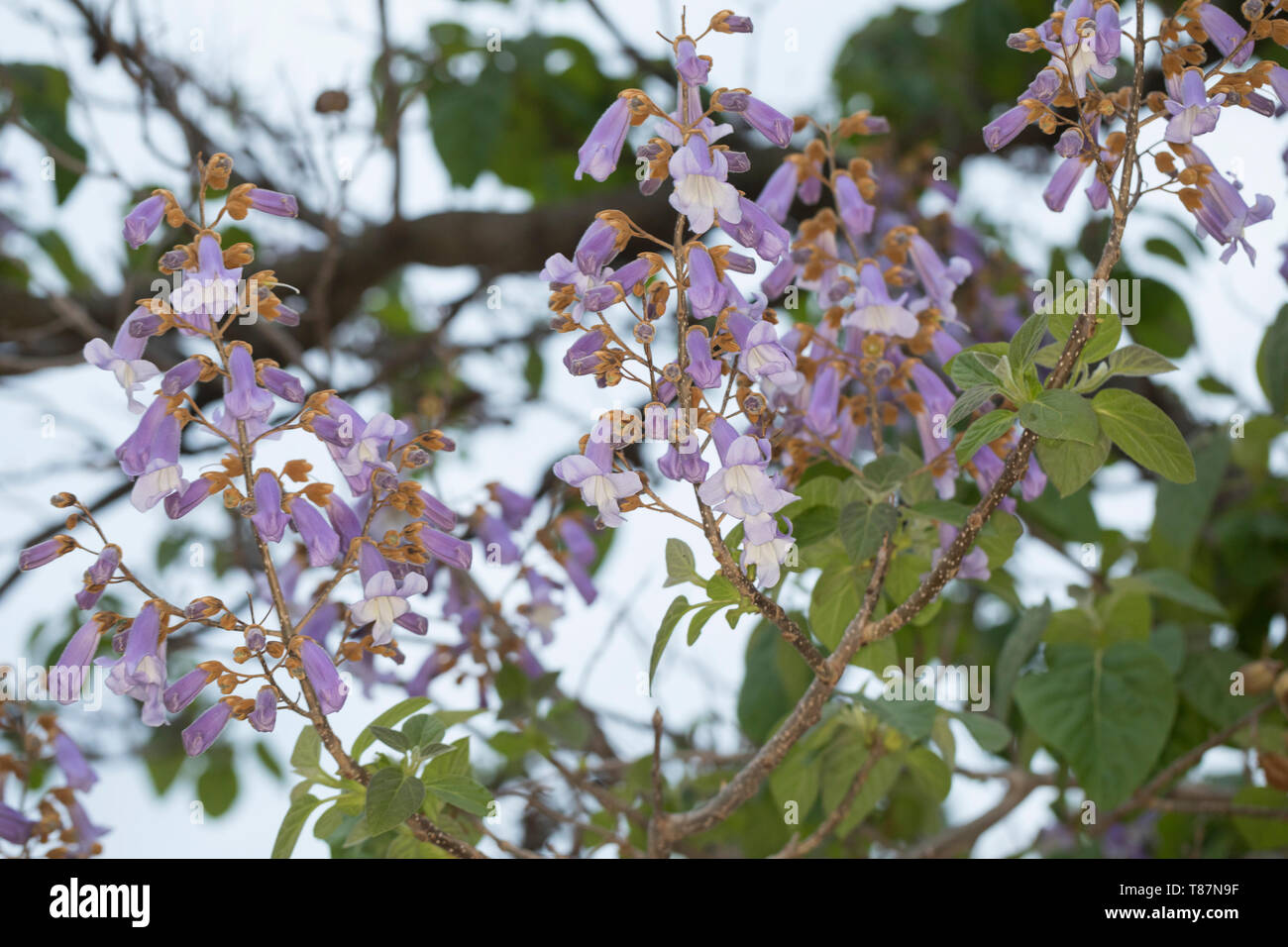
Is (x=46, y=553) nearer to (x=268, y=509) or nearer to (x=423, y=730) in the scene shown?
(x=268, y=509)

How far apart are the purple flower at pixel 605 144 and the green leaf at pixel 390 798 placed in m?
0.52

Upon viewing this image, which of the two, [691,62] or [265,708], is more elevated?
[691,62]

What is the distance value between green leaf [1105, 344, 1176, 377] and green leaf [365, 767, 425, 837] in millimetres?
687

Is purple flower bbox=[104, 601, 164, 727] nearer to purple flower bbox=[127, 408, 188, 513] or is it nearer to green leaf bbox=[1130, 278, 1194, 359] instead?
purple flower bbox=[127, 408, 188, 513]

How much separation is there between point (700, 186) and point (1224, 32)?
0.53 metres

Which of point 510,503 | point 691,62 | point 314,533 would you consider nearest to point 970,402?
point 691,62

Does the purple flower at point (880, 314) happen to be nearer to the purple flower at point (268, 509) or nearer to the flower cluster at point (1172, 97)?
the flower cluster at point (1172, 97)

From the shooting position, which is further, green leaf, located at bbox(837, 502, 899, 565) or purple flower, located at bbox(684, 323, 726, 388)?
green leaf, located at bbox(837, 502, 899, 565)

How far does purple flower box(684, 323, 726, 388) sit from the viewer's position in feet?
2.99

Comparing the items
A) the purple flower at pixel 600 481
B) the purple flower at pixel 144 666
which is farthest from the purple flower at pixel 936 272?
the purple flower at pixel 144 666

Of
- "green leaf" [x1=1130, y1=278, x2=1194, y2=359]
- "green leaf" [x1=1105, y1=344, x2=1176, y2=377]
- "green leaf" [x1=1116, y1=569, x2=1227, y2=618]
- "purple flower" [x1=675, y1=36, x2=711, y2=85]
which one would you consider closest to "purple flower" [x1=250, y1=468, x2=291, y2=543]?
"purple flower" [x1=675, y1=36, x2=711, y2=85]

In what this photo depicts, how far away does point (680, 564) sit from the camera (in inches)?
41.8
